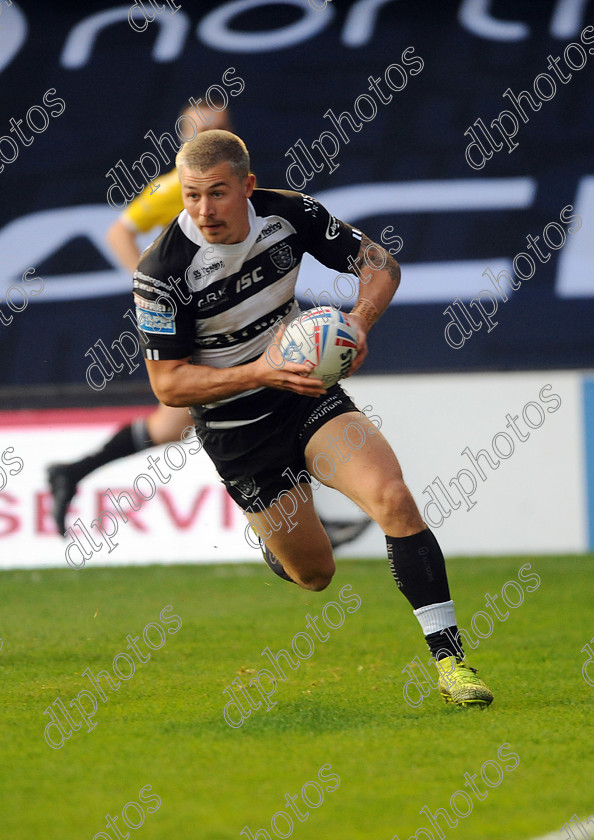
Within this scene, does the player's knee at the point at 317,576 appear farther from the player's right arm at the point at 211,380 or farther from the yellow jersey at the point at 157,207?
the yellow jersey at the point at 157,207

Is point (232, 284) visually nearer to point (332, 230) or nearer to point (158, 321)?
point (158, 321)

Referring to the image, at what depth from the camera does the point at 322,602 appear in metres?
7.84

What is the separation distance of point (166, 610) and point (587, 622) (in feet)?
8.69

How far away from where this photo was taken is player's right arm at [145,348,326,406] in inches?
173

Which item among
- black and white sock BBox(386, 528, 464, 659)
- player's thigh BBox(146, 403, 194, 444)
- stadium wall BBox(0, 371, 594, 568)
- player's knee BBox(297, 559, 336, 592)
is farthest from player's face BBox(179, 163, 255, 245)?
stadium wall BBox(0, 371, 594, 568)

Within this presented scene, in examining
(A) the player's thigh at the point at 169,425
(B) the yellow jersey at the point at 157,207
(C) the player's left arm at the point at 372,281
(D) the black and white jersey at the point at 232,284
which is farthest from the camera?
(A) the player's thigh at the point at 169,425

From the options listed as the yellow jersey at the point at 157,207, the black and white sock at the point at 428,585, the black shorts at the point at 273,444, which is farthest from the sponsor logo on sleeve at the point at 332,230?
the yellow jersey at the point at 157,207

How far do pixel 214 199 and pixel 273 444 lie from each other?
1.09m

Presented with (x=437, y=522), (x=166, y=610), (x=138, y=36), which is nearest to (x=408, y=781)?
(x=166, y=610)

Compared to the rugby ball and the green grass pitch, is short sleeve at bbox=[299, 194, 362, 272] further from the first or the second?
the green grass pitch

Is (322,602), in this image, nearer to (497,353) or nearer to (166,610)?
(166,610)

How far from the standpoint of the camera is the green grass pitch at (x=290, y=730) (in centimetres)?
316

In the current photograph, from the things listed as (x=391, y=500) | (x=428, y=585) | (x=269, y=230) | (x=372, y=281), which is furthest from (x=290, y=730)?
(x=269, y=230)

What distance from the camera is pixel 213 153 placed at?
4.38 metres
